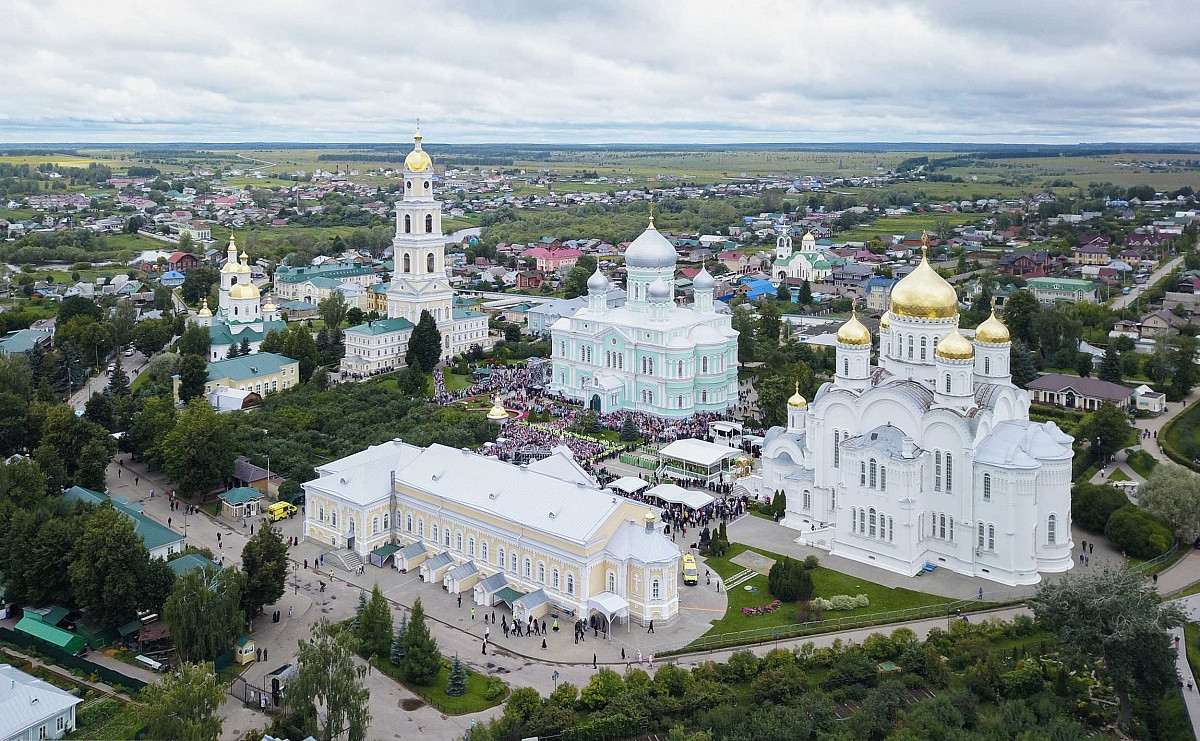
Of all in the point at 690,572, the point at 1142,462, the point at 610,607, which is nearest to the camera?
the point at 610,607

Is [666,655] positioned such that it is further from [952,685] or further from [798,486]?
[798,486]

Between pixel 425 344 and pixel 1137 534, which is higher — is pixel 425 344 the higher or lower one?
the higher one

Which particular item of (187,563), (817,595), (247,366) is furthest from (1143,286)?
(187,563)

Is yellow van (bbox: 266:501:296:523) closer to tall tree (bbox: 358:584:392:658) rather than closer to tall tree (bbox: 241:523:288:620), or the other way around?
tall tree (bbox: 241:523:288:620)

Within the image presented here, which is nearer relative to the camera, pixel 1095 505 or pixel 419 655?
pixel 419 655

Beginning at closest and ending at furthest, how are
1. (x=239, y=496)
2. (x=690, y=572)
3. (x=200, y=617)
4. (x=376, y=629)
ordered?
(x=200, y=617) → (x=376, y=629) → (x=690, y=572) → (x=239, y=496)

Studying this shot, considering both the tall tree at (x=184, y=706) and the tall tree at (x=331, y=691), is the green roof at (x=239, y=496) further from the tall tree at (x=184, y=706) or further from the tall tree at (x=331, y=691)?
the tall tree at (x=184, y=706)

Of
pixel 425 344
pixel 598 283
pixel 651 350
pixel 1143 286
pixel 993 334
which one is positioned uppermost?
pixel 598 283

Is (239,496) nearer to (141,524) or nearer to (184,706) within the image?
(141,524)

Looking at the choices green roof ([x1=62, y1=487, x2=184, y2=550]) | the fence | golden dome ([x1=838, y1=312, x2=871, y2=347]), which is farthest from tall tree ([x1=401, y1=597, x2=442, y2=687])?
golden dome ([x1=838, y1=312, x2=871, y2=347])
